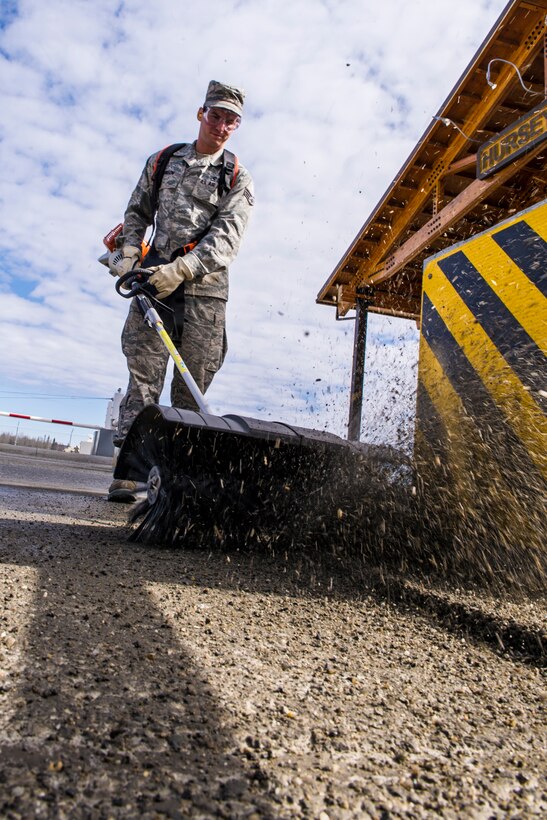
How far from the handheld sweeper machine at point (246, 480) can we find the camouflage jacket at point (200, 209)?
1.34m

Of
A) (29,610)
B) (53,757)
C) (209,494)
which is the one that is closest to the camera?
(53,757)

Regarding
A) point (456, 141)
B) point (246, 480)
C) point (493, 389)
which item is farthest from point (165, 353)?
point (456, 141)

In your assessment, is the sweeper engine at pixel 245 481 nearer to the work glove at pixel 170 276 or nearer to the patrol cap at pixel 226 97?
the work glove at pixel 170 276

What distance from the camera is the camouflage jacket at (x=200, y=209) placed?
127 inches

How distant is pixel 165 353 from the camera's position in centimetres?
323

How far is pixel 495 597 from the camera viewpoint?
182 centimetres

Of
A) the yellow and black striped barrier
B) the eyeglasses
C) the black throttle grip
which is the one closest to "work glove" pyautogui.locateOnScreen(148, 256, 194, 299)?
the black throttle grip

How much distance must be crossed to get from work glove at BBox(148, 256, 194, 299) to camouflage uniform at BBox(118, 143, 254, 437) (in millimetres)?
119

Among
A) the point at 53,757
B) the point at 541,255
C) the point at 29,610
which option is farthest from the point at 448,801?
the point at 541,255

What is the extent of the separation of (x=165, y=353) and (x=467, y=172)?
3438 mm

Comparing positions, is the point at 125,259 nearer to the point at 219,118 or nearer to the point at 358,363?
the point at 219,118

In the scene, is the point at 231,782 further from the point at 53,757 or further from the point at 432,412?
the point at 432,412

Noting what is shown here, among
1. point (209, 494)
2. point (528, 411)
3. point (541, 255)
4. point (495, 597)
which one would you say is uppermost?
point (541, 255)

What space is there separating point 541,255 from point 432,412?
27.3 inches
